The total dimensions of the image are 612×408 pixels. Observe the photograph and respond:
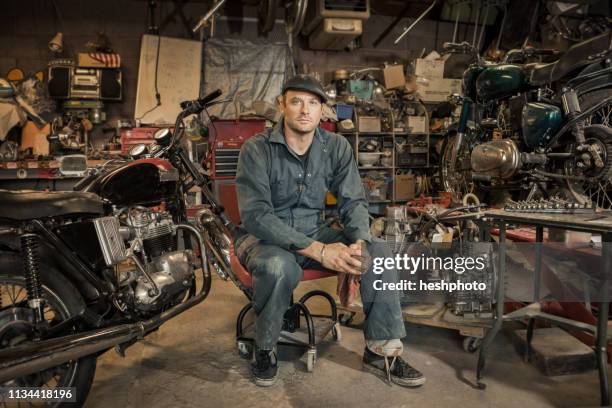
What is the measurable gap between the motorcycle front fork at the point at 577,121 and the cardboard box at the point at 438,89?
11.0 ft

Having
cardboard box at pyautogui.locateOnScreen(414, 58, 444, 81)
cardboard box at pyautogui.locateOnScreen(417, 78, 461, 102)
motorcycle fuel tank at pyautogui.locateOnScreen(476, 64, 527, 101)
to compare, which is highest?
cardboard box at pyautogui.locateOnScreen(414, 58, 444, 81)

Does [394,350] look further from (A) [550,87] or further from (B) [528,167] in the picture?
(A) [550,87]

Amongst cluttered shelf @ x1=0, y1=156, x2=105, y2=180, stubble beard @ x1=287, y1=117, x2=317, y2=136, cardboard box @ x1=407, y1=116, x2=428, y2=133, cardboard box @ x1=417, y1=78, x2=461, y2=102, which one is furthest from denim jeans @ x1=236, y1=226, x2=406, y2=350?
cardboard box @ x1=417, y1=78, x2=461, y2=102

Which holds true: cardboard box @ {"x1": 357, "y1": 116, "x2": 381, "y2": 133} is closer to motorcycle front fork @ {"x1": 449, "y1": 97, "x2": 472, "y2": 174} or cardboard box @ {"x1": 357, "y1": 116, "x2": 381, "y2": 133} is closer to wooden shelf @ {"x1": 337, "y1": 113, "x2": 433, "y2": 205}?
wooden shelf @ {"x1": 337, "y1": 113, "x2": 433, "y2": 205}

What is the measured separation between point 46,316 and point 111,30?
4.95m

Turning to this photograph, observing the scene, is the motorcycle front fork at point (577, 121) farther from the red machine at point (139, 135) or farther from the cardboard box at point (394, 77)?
the red machine at point (139, 135)

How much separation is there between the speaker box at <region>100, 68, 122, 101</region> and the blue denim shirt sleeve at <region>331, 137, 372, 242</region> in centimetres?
399

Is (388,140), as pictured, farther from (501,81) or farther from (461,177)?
(501,81)

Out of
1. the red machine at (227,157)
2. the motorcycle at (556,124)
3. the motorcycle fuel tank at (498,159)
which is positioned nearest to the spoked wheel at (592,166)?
the motorcycle at (556,124)

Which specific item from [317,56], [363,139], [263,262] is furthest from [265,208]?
[317,56]

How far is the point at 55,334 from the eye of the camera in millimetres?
1281

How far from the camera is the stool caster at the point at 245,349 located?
1773 millimetres

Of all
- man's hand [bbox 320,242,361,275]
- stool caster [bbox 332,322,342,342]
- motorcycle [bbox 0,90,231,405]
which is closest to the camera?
motorcycle [bbox 0,90,231,405]

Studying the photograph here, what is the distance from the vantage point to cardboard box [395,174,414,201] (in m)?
5.01
